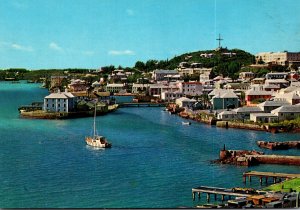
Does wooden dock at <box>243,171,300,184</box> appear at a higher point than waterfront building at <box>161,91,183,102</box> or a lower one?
lower

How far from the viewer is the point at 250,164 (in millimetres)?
5258

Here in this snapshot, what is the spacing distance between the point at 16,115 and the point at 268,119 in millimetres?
3123

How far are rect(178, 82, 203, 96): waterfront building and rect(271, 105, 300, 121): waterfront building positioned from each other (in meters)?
2.68

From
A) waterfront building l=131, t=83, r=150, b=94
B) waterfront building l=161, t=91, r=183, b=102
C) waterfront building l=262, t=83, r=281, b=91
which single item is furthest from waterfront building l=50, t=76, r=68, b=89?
waterfront building l=131, t=83, r=150, b=94

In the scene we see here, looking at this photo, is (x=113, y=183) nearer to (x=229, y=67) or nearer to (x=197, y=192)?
(x=197, y=192)

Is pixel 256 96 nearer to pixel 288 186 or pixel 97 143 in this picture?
pixel 97 143

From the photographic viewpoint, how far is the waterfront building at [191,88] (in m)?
10.5

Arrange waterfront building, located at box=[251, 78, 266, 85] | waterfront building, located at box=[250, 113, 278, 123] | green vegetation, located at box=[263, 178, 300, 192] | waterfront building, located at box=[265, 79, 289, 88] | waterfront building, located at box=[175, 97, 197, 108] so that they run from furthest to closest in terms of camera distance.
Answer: waterfront building, located at box=[251, 78, 266, 85]
waterfront building, located at box=[265, 79, 289, 88]
waterfront building, located at box=[175, 97, 197, 108]
waterfront building, located at box=[250, 113, 278, 123]
green vegetation, located at box=[263, 178, 300, 192]

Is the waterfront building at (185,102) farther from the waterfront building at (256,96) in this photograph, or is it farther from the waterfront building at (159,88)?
the waterfront building at (256,96)

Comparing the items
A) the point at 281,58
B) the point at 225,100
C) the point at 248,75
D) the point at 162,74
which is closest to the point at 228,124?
the point at 225,100

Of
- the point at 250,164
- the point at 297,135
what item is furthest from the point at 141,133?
the point at 297,135

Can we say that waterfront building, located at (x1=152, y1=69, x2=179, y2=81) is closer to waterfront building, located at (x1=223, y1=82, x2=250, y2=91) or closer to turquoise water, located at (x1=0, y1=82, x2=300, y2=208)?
waterfront building, located at (x1=223, y1=82, x2=250, y2=91)

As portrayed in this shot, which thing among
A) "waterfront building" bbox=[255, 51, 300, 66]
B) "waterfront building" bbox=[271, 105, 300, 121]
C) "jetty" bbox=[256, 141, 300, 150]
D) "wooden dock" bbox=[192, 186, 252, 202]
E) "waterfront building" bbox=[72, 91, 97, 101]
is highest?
"waterfront building" bbox=[255, 51, 300, 66]

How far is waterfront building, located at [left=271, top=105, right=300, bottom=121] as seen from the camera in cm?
768
